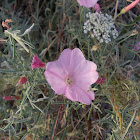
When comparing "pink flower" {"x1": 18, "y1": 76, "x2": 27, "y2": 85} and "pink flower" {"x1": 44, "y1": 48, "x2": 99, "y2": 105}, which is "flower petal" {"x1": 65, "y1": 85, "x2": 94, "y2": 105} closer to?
"pink flower" {"x1": 44, "y1": 48, "x2": 99, "y2": 105}

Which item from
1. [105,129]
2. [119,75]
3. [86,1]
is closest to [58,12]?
[86,1]

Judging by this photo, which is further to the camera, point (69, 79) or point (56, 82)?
point (69, 79)

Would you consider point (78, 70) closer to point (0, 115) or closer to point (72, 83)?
point (72, 83)

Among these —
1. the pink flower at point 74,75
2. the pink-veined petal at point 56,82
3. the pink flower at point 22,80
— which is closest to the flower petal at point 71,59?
the pink flower at point 74,75

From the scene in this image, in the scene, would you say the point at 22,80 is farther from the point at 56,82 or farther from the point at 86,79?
the point at 86,79

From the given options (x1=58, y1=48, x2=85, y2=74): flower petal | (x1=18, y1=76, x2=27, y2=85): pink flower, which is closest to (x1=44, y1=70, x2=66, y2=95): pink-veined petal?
(x1=58, y1=48, x2=85, y2=74): flower petal

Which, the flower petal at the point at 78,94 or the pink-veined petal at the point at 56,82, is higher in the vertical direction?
the pink-veined petal at the point at 56,82

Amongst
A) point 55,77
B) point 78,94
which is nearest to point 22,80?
point 55,77

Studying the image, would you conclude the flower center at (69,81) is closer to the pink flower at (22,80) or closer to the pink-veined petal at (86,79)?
the pink-veined petal at (86,79)
